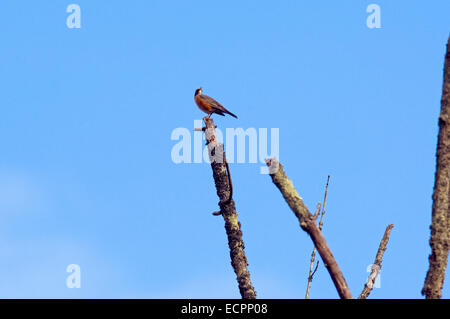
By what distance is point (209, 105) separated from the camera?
50.3 feet

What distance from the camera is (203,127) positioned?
377 inches

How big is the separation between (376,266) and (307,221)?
2259mm

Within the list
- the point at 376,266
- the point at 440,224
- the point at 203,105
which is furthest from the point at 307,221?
the point at 203,105

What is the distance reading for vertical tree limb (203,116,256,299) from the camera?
807 centimetres

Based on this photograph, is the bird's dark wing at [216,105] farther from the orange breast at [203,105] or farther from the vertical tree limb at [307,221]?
the vertical tree limb at [307,221]

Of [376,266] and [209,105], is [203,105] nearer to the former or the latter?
[209,105]

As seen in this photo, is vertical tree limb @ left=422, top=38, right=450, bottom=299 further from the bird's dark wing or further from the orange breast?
the orange breast

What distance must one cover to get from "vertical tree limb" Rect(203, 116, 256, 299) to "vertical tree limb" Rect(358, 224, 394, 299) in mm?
1460

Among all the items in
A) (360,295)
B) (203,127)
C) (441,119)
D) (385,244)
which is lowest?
(360,295)
